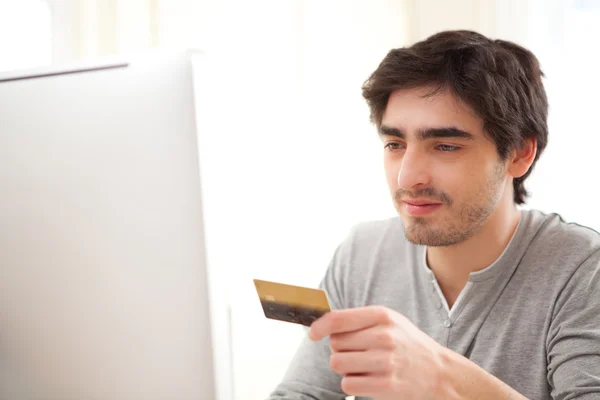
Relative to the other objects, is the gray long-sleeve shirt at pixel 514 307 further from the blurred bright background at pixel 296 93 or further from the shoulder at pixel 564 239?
the blurred bright background at pixel 296 93

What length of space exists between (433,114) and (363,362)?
0.65 meters

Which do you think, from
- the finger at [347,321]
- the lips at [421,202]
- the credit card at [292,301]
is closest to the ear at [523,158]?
the lips at [421,202]

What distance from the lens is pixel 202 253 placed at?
734mm

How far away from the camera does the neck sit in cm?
145

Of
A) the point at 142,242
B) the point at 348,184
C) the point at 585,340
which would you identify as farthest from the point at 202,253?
the point at 348,184

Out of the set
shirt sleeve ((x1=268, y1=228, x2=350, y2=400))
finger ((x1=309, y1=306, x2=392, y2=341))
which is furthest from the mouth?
finger ((x1=309, y1=306, x2=392, y2=341))

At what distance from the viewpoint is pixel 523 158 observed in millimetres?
1552

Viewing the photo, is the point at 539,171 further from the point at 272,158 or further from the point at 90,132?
the point at 90,132

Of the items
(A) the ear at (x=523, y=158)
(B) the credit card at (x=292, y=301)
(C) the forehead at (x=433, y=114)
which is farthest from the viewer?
(A) the ear at (x=523, y=158)

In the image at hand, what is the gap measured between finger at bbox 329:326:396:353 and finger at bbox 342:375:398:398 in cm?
4

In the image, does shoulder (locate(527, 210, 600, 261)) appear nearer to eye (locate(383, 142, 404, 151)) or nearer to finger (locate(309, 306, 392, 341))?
eye (locate(383, 142, 404, 151))

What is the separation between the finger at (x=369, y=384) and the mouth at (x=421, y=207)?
0.54m

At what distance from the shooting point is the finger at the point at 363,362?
0.92 metres

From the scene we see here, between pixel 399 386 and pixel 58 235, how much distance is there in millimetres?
498
